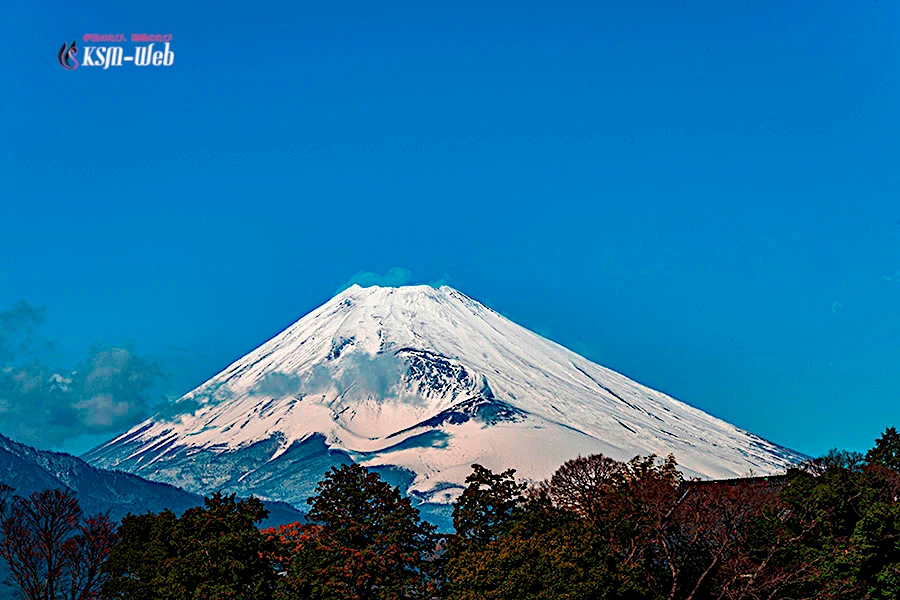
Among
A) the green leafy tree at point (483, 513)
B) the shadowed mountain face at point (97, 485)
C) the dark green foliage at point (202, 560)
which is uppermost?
the shadowed mountain face at point (97, 485)

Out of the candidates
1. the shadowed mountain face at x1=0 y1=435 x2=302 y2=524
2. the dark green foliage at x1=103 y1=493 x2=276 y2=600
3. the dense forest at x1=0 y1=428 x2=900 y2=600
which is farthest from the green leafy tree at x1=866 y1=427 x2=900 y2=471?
the shadowed mountain face at x1=0 y1=435 x2=302 y2=524

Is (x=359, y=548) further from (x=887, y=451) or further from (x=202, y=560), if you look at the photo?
(x=887, y=451)

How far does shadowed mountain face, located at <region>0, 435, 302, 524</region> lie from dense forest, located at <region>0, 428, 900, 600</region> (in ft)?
497

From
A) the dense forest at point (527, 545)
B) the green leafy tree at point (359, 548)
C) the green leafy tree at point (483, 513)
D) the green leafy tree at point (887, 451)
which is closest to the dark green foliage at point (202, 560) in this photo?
the dense forest at point (527, 545)

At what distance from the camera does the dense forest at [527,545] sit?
86.3 ft

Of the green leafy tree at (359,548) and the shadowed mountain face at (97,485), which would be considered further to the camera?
the shadowed mountain face at (97,485)

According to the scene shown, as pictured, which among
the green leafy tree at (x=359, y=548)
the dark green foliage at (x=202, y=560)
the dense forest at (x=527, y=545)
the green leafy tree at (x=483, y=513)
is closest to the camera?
the dense forest at (x=527, y=545)

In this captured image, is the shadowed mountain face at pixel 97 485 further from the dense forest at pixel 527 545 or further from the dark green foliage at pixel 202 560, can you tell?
the dense forest at pixel 527 545

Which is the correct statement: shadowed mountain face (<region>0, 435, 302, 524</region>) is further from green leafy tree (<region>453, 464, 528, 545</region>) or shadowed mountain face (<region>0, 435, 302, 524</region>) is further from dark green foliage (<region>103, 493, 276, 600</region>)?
green leafy tree (<region>453, 464, 528, 545</region>)

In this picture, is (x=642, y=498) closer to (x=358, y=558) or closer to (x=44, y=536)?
(x=358, y=558)

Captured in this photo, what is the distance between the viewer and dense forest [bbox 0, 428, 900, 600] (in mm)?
26297

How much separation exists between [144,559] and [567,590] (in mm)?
13294

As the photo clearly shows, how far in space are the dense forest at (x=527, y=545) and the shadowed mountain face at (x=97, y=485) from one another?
497 feet

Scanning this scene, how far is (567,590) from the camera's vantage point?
24.9m
